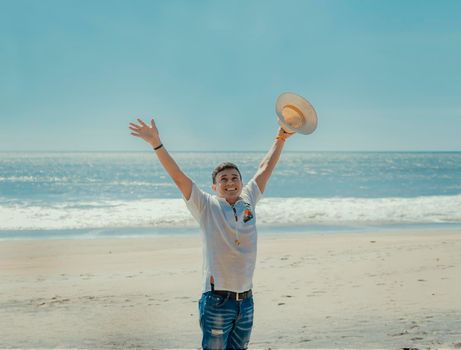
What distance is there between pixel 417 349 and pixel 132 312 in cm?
353

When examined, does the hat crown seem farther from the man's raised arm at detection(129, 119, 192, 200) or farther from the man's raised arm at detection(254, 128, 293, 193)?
the man's raised arm at detection(129, 119, 192, 200)

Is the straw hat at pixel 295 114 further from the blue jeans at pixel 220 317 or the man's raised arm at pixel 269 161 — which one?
the blue jeans at pixel 220 317

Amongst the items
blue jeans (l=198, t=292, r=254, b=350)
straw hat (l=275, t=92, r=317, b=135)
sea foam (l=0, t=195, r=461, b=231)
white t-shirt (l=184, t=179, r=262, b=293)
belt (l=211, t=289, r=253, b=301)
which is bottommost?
blue jeans (l=198, t=292, r=254, b=350)

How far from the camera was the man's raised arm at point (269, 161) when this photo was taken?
366 centimetres

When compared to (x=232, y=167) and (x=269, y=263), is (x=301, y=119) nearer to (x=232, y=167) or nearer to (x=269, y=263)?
(x=232, y=167)

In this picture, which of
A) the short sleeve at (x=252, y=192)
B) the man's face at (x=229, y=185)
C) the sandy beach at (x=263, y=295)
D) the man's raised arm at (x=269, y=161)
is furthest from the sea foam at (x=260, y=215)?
the man's face at (x=229, y=185)

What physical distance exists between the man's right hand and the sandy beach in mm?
3224

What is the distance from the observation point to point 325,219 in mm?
19297

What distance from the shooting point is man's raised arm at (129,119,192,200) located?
3.08 meters

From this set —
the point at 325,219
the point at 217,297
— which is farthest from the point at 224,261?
the point at 325,219

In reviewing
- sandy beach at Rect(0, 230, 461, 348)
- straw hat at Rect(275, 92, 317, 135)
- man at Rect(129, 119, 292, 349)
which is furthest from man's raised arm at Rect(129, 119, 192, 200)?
sandy beach at Rect(0, 230, 461, 348)

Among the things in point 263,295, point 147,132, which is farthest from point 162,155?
point 263,295

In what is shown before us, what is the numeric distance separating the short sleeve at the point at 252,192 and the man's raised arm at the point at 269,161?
69mm

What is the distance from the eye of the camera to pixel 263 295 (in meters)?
7.95
